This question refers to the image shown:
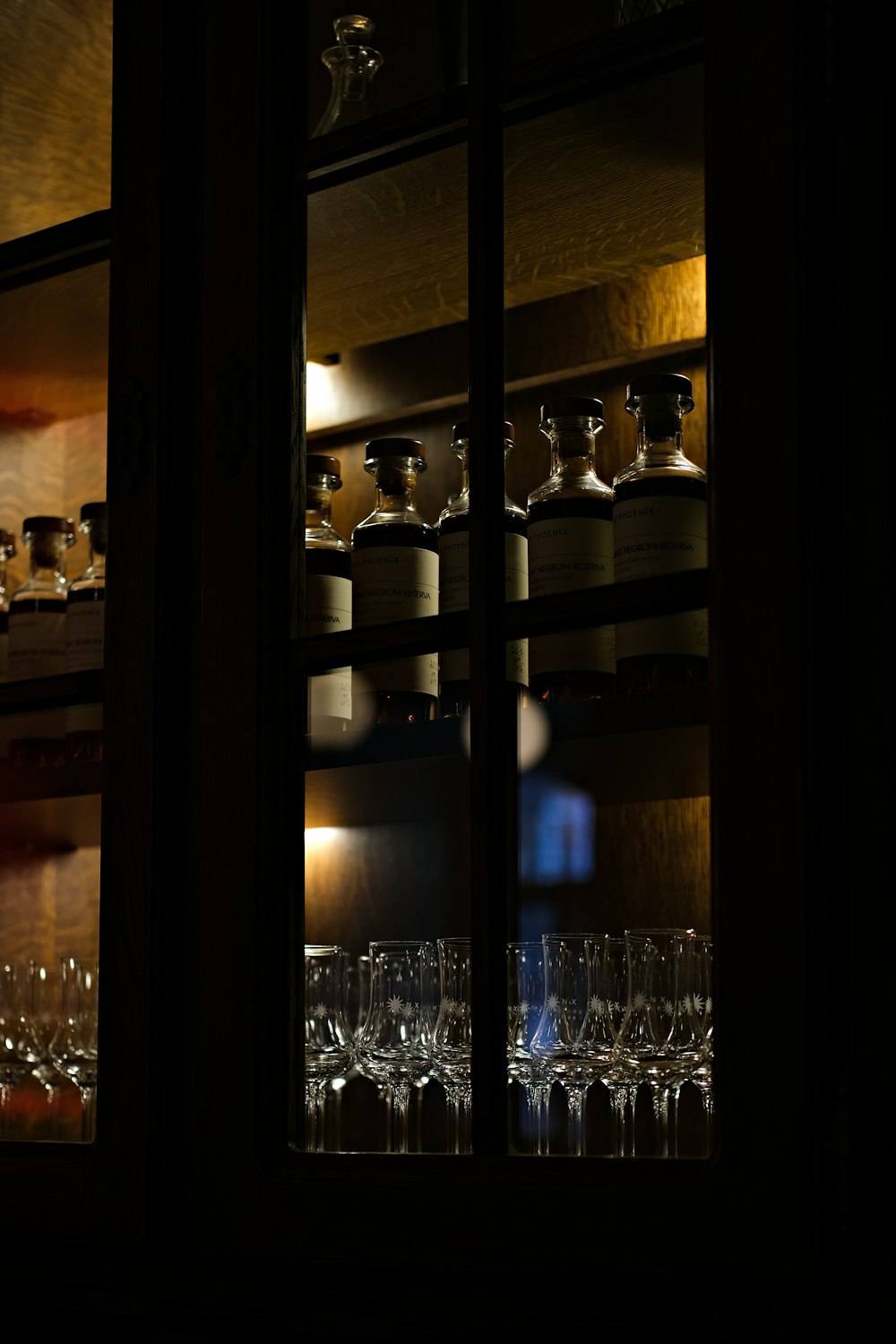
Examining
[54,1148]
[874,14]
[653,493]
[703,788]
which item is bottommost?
[54,1148]

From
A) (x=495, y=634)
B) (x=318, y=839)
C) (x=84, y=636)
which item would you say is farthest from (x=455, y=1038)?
(x=84, y=636)

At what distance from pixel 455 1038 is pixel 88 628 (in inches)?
22.5

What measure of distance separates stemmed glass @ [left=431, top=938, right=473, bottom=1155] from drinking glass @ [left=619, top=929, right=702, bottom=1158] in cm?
12

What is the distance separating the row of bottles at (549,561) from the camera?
3.75ft

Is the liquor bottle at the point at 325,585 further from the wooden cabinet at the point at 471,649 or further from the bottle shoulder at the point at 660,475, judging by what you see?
the bottle shoulder at the point at 660,475

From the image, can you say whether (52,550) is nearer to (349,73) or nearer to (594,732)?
(349,73)

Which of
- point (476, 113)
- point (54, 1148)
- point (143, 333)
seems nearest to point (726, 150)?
point (476, 113)

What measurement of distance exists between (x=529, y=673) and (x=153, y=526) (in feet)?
1.23

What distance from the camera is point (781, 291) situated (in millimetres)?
1053

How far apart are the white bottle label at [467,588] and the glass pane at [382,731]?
0.02 meters

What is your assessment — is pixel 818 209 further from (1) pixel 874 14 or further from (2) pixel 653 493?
(2) pixel 653 493

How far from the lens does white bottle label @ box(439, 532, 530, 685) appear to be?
118 centimetres

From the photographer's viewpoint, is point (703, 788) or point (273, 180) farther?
point (273, 180)

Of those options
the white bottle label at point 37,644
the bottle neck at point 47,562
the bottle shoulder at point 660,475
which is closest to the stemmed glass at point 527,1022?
the bottle shoulder at point 660,475
